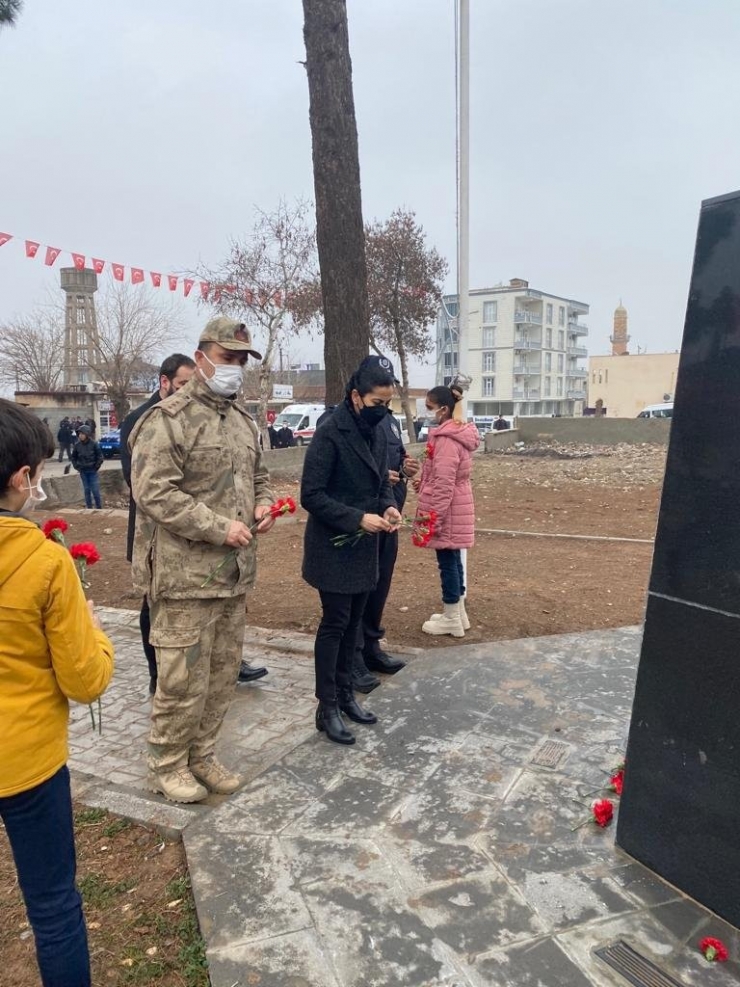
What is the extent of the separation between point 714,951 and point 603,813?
2.21 feet

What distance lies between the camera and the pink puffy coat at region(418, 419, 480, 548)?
4785 mm

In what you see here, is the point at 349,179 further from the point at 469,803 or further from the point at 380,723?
the point at 469,803

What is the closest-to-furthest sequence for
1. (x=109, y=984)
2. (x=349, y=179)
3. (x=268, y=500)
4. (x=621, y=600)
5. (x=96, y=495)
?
1. (x=109, y=984)
2. (x=268, y=500)
3. (x=349, y=179)
4. (x=621, y=600)
5. (x=96, y=495)

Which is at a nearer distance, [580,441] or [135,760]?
[135,760]

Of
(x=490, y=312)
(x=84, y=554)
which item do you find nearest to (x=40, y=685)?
(x=84, y=554)

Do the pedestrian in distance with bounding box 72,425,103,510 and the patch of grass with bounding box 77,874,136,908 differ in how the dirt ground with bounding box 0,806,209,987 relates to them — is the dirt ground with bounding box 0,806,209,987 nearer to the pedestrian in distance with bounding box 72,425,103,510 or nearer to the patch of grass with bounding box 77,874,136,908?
the patch of grass with bounding box 77,874,136,908

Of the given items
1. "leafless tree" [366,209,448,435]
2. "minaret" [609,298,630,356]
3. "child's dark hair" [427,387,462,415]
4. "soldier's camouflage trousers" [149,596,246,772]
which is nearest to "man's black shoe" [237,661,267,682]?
"soldier's camouflage trousers" [149,596,246,772]

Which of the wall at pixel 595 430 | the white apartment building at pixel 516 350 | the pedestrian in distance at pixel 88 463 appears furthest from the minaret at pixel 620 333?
the pedestrian in distance at pixel 88 463

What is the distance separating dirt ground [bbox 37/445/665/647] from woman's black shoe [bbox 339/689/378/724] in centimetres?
135

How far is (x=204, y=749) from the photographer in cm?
314

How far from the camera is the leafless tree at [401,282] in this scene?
20922 millimetres

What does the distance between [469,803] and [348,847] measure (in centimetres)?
59

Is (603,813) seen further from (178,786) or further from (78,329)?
(78,329)

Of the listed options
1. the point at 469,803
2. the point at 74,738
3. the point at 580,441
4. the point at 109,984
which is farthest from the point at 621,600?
the point at 580,441
